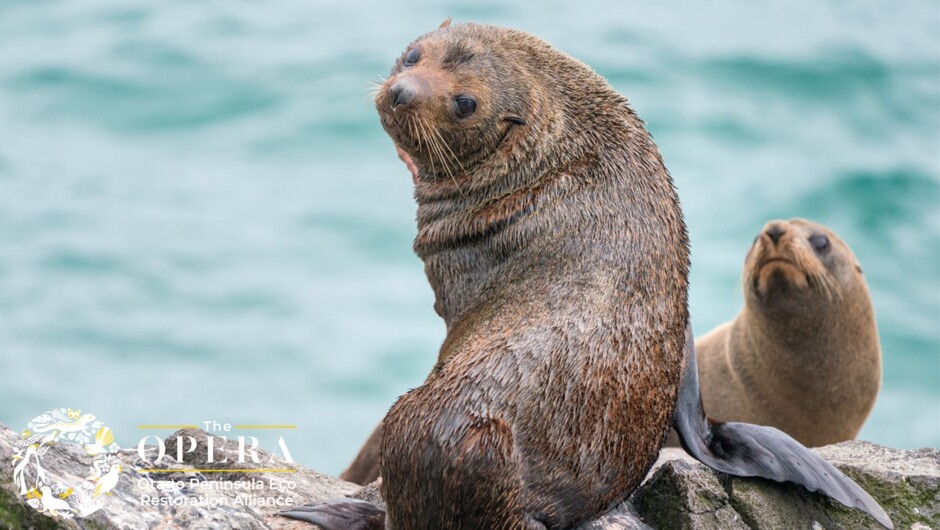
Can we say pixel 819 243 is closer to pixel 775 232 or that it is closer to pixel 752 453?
pixel 775 232

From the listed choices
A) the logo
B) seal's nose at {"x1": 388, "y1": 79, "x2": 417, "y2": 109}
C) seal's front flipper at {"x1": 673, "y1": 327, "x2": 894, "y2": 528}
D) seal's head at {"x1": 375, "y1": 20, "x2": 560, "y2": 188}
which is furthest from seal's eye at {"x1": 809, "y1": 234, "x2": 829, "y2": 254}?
the logo

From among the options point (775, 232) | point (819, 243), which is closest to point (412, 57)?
point (775, 232)

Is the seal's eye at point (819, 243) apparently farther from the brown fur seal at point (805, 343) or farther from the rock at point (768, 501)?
→ the rock at point (768, 501)

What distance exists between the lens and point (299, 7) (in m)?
20.2

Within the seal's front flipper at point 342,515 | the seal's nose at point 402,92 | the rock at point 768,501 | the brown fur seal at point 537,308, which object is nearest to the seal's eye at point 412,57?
the brown fur seal at point 537,308

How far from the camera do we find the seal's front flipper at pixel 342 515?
4.44 m

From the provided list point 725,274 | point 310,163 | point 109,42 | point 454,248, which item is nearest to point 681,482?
point 454,248

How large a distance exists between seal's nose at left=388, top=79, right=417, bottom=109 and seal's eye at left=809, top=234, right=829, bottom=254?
4.49m

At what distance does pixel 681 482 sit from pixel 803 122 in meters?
14.4

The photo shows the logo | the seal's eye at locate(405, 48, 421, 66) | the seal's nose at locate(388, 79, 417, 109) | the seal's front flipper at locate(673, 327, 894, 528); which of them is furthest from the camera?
the seal's eye at locate(405, 48, 421, 66)

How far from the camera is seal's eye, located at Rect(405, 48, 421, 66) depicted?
4816 millimetres

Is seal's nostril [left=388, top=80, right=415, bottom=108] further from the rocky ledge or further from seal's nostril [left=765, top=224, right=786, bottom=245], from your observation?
seal's nostril [left=765, top=224, right=786, bottom=245]

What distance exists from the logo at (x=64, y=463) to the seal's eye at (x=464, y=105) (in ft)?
5.45

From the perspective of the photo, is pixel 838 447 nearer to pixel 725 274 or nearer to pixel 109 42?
pixel 725 274
